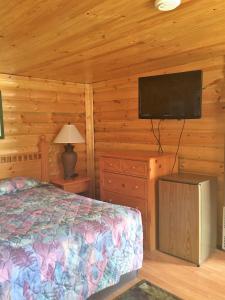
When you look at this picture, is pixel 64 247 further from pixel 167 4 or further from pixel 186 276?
pixel 167 4

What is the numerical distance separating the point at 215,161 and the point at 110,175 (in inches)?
48.3

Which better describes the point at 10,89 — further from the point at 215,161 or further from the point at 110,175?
the point at 215,161

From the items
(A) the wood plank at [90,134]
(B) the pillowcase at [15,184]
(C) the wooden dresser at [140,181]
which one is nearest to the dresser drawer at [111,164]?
(C) the wooden dresser at [140,181]

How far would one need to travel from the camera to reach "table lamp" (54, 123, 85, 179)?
3.69 m

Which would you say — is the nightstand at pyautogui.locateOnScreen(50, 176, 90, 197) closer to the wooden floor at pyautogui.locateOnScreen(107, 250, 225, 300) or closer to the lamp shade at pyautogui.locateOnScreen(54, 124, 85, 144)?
the lamp shade at pyautogui.locateOnScreen(54, 124, 85, 144)

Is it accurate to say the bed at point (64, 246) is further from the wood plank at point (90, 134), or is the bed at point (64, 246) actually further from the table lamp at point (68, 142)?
the wood plank at point (90, 134)

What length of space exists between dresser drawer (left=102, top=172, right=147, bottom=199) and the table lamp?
2.03 ft

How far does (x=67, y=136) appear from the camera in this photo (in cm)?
369

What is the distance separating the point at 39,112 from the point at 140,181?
1791 mm

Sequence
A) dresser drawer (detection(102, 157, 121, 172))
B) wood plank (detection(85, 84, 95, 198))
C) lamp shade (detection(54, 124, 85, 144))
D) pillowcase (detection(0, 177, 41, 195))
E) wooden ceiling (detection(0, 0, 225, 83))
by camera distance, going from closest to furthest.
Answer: wooden ceiling (detection(0, 0, 225, 83)) → pillowcase (detection(0, 177, 41, 195)) → dresser drawer (detection(102, 157, 121, 172)) → lamp shade (detection(54, 124, 85, 144)) → wood plank (detection(85, 84, 95, 198))

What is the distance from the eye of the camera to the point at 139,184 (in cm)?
301

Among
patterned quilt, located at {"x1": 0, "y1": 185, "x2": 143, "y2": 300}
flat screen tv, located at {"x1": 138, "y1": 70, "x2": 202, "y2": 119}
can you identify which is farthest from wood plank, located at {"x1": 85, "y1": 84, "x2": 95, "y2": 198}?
patterned quilt, located at {"x1": 0, "y1": 185, "x2": 143, "y2": 300}

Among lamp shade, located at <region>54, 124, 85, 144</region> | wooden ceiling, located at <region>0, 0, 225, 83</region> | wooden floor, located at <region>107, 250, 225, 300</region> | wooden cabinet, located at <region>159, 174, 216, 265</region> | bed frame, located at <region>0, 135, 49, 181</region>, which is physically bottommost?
wooden floor, located at <region>107, 250, 225, 300</region>

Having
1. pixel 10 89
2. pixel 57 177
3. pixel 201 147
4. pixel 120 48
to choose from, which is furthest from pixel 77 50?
pixel 57 177
